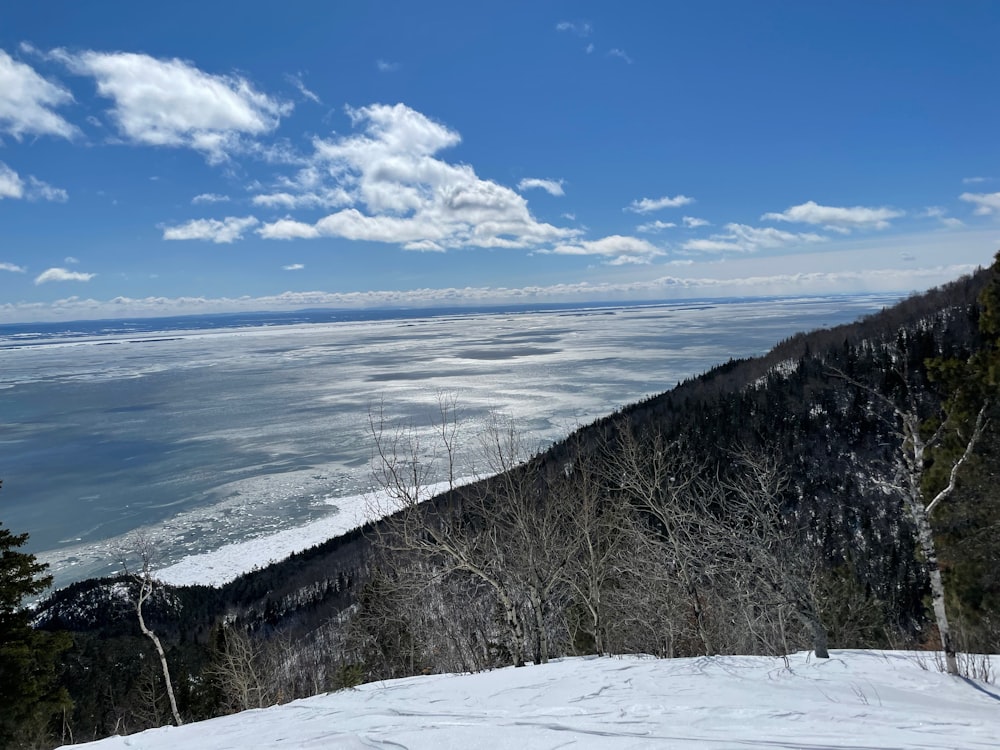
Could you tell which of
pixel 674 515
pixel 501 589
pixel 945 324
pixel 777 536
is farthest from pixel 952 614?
pixel 945 324

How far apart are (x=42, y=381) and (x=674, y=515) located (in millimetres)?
153048

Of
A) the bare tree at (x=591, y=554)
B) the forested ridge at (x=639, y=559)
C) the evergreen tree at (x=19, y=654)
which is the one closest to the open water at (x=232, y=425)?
the forested ridge at (x=639, y=559)

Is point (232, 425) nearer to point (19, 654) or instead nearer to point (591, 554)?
point (19, 654)

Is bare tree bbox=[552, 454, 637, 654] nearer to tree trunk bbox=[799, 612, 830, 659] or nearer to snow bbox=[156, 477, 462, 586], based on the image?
tree trunk bbox=[799, 612, 830, 659]

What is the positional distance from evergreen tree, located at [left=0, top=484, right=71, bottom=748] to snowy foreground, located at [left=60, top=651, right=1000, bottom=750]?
403 inches

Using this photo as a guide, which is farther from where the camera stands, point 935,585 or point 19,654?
point 19,654

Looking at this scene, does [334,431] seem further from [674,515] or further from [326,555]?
[674,515]

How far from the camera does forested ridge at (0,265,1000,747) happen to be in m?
11.0

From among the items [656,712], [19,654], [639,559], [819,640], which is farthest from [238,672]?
[819,640]

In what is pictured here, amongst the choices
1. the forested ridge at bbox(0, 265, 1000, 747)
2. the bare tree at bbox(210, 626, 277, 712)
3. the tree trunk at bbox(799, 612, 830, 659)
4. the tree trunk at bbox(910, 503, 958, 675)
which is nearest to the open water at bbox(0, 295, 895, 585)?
the forested ridge at bbox(0, 265, 1000, 747)

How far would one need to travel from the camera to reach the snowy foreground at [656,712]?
→ 190 inches

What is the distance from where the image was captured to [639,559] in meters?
13.7

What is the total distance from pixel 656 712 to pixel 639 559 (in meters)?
8.53

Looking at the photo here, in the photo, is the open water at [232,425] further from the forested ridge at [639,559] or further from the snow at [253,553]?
the forested ridge at [639,559]
